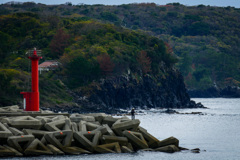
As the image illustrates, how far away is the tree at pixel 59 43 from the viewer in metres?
123

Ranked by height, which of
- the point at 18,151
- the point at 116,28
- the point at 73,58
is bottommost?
the point at 18,151

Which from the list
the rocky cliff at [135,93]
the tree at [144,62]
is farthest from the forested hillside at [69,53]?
the rocky cliff at [135,93]

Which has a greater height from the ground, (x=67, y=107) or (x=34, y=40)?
(x=34, y=40)

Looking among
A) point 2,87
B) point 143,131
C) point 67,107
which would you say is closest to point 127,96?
point 67,107

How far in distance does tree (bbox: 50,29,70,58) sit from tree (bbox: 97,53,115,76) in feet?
52.3

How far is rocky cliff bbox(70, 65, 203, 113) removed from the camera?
100 meters

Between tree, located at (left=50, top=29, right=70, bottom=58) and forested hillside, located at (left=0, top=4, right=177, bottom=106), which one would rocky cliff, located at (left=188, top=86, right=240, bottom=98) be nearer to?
forested hillside, located at (left=0, top=4, right=177, bottom=106)

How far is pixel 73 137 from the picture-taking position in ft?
121

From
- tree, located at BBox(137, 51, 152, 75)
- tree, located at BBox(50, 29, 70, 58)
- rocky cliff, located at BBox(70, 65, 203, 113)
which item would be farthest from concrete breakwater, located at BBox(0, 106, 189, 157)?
tree, located at BBox(50, 29, 70, 58)

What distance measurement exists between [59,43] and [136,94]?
2597 cm

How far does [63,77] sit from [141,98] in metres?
18.2

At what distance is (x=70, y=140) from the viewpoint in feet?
119

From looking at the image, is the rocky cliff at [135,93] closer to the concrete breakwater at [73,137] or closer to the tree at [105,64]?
the tree at [105,64]

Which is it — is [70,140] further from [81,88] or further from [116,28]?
[116,28]
